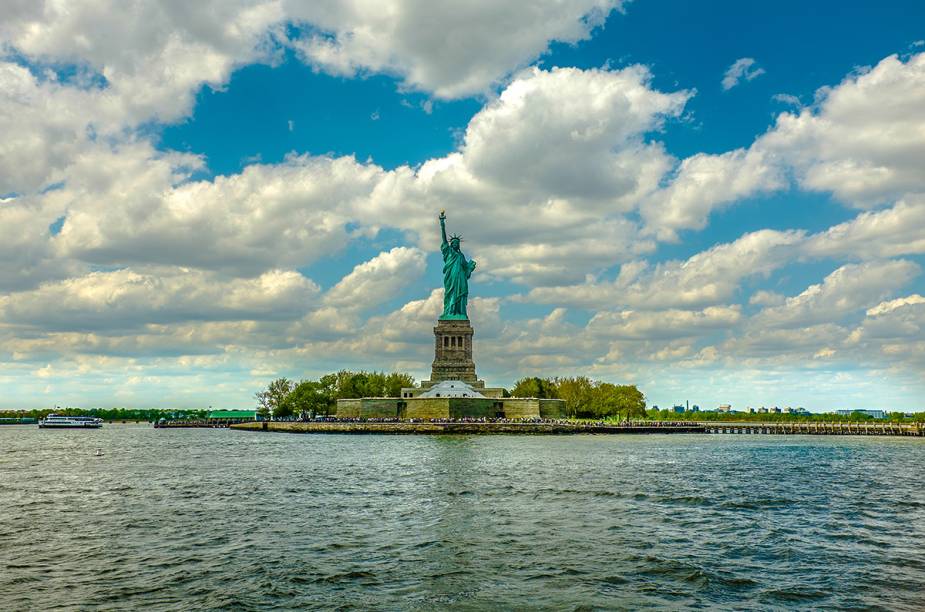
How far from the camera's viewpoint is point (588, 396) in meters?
128

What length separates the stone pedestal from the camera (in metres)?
→ 109

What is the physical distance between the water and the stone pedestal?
62.5m

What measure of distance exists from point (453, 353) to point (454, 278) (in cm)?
1187

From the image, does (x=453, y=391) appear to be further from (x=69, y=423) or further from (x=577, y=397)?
(x=69, y=423)

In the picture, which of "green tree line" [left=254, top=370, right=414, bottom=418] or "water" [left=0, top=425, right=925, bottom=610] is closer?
"water" [left=0, top=425, right=925, bottom=610]

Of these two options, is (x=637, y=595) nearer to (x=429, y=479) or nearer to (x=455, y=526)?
(x=455, y=526)

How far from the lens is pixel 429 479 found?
39.6m

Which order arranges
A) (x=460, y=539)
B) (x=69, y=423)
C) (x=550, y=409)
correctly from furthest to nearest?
(x=69, y=423) < (x=550, y=409) < (x=460, y=539)

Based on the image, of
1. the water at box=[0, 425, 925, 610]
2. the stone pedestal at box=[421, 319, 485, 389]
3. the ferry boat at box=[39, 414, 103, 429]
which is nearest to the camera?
the water at box=[0, 425, 925, 610]

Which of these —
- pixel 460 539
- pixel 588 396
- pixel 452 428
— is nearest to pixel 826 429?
pixel 588 396

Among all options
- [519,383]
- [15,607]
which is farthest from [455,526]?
[519,383]

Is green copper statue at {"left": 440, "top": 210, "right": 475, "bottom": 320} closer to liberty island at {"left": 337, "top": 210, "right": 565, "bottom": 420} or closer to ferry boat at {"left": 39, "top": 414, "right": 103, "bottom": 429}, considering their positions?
liberty island at {"left": 337, "top": 210, "right": 565, "bottom": 420}

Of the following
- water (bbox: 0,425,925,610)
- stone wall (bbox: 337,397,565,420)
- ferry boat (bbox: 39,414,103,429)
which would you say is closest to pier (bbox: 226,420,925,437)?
stone wall (bbox: 337,397,565,420)

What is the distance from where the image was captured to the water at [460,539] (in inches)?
666
